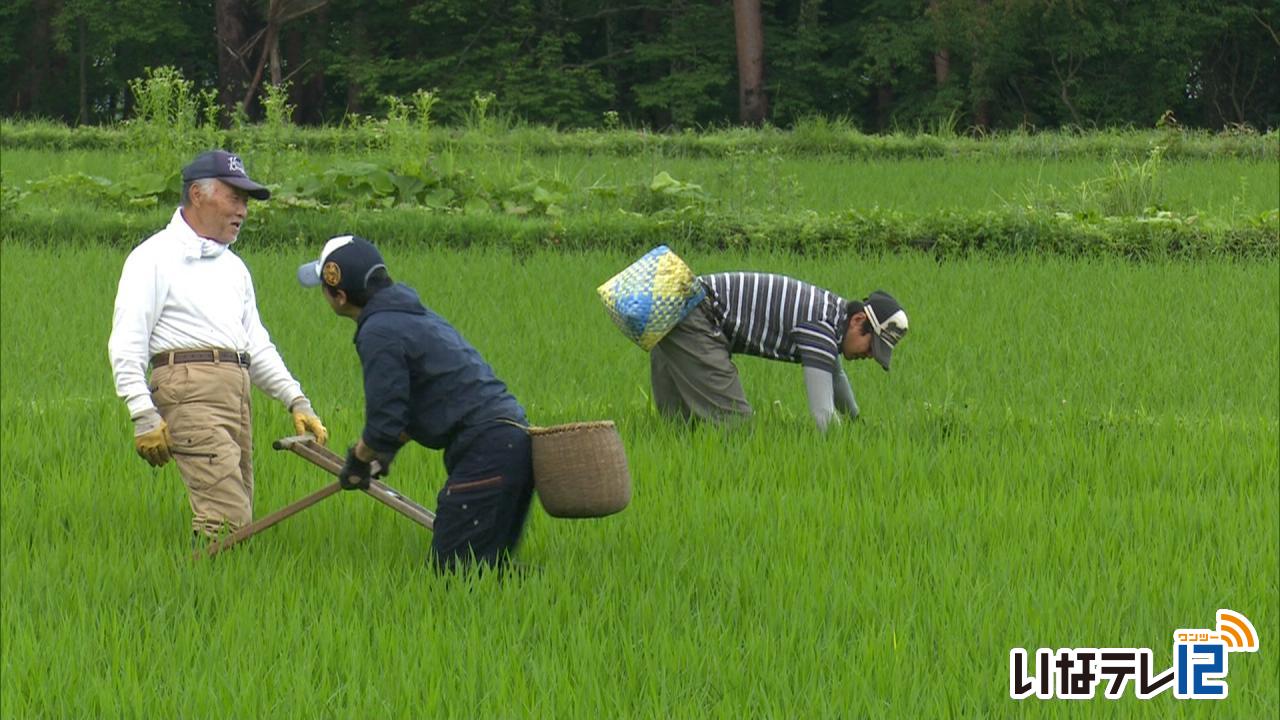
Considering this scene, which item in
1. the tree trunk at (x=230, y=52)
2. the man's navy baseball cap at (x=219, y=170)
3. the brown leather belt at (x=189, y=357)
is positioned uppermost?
the tree trunk at (x=230, y=52)

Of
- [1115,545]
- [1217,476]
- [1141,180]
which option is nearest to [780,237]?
[1141,180]

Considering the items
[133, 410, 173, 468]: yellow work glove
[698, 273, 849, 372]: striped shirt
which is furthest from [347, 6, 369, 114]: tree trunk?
[133, 410, 173, 468]: yellow work glove

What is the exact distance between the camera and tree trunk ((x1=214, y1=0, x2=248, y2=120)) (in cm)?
2312

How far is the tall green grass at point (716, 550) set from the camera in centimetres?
337

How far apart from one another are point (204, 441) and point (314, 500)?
0.42 m

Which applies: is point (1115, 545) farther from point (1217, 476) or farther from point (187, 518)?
point (187, 518)

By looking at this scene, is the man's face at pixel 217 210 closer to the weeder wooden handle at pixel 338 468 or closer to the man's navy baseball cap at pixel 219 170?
the man's navy baseball cap at pixel 219 170

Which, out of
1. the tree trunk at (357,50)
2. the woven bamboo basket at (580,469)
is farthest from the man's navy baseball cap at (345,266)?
the tree trunk at (357,50)

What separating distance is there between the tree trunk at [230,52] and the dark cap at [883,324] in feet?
62.1

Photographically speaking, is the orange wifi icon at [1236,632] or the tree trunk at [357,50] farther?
the tree trunk at [357,50]

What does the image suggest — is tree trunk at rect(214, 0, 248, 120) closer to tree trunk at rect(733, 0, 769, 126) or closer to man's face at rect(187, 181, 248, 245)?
tree trunk at rect(733, 0, 769, 126)

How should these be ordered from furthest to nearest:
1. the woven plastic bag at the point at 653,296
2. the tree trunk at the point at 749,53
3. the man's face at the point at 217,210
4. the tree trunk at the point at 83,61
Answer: the tree trunk at the point at 83,61
the tree trunk at the point at 749,53
the woven plastic bag at the point at 653,296
the man's face at the point at 217,210

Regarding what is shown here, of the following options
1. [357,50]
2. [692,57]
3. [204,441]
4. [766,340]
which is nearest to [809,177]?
[766,340]

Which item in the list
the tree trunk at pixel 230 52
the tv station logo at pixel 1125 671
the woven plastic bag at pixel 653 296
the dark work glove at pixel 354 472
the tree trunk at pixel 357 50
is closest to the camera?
the tv station logo at pixel 1125 671
